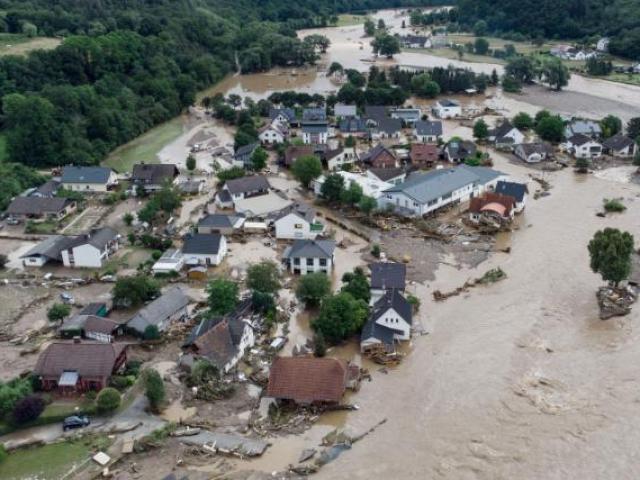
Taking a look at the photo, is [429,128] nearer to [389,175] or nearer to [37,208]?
[389,175]

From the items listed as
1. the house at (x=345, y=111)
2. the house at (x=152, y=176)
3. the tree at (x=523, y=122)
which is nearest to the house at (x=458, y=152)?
the tree at (x=523, y=122)

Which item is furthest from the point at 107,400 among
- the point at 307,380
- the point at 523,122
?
the point at 523,122


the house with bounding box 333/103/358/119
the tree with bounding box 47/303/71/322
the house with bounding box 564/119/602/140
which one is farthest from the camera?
the house with bounding box 333/103/358/119

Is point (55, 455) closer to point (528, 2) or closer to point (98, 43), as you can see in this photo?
point (98, 43)

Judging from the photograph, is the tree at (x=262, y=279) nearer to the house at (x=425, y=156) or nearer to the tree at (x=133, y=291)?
the tree at (x=133, y=291)

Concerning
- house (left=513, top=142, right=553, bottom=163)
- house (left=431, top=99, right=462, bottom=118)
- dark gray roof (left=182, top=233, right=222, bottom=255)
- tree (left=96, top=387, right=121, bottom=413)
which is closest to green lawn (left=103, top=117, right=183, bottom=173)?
dark gray roof (left=182, top=233, right=222, bottom=255)

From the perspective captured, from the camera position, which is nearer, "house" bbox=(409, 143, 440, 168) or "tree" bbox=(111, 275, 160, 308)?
"tree" bbox=(111, 275, 160, 308)

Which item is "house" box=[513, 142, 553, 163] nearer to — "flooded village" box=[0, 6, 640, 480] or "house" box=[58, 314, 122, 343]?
"flooded village" box=[0, 6, 640, 480]
